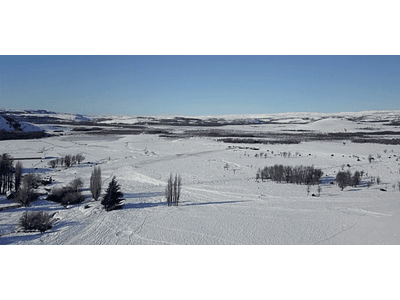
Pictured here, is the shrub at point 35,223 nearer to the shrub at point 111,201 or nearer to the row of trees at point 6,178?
the shrub at point 111,201

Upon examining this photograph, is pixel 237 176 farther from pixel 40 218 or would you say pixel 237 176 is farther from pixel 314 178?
pixel 40 218

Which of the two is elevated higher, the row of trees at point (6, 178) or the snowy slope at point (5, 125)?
the snowy slope at point (5, 125)

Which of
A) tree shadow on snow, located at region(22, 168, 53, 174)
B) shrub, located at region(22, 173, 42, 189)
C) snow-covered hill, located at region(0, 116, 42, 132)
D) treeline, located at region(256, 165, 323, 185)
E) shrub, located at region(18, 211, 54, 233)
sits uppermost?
snow-covered hill, located at region(0, 116, 42, 132)

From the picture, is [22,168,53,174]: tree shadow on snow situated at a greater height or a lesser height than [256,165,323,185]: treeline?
lesser

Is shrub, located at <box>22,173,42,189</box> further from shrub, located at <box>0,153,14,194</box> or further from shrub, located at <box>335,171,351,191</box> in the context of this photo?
shrub, located at <box>335,171,351,191</box>

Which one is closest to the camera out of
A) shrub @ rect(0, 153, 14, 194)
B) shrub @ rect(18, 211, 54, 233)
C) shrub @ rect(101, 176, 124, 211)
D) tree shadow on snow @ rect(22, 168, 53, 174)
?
shrub @ rect(18, 211, 54, 233)

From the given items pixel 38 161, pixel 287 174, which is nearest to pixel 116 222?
pixel 287 174

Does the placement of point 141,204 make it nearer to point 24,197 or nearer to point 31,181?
point 24,197

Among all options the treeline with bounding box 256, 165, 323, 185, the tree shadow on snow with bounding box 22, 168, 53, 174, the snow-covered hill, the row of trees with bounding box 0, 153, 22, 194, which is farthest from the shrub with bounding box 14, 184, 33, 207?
the snow-covered hill

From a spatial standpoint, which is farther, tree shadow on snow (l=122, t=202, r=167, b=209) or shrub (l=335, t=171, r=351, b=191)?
shrub (l=335, t=171, r=351, b=191)

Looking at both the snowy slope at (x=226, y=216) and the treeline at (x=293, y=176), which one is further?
the treeline at (x=293, y=176)

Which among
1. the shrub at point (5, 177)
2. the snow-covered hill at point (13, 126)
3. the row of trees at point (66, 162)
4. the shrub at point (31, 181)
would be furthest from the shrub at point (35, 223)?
the snow-covered hill at point (13, 126)
